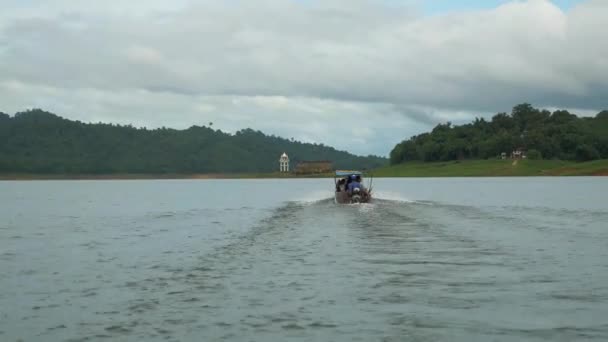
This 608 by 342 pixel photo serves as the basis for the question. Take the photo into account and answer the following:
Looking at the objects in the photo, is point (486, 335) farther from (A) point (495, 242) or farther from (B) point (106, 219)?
(B) point (106, 219)

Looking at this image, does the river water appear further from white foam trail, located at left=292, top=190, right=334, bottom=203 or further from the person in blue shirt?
white foam trail, located at left=292, top=190, right=334, bottom=203

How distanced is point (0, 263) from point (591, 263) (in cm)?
2235

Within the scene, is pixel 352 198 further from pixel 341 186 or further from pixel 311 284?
pixel 311 284

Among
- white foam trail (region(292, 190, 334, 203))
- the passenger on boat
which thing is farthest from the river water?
white foam trail (region(292, 190, 334, 203))

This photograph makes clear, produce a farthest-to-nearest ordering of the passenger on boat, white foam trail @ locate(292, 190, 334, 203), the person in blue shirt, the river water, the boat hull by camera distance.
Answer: white foam trail @ locate(292, 190, 334, 203), the passenger on boat, the person in blue shirt, the boat hull, the river water

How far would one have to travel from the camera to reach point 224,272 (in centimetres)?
2527

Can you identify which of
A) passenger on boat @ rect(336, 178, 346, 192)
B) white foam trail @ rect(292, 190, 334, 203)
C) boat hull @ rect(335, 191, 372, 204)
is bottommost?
white foam trail @ rect(292, 190, 334, 203)

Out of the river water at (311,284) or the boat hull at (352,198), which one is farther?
the boat hull at (352,198)

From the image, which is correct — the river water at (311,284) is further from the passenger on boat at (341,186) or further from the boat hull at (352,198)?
the passenger on boat at (341,186)

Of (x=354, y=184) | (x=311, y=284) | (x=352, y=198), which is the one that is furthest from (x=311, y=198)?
(x=311, y=284)

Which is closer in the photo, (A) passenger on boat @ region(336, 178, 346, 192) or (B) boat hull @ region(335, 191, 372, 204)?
(B) boat hull @ region(335, 191, 372, 204)

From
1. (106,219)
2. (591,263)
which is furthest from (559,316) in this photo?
(106,219)

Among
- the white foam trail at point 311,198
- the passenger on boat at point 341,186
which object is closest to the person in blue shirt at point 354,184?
the passenger on boat at point 341,186

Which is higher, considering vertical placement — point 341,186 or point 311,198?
point 341,186
